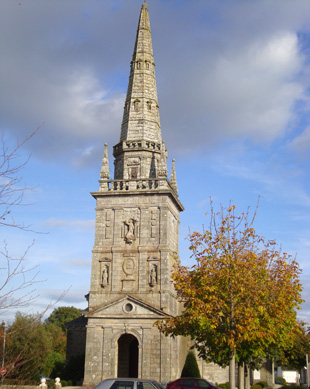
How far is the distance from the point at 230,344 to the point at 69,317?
7188 centimetres

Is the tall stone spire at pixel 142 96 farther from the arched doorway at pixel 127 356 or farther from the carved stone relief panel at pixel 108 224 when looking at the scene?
the arched doorway at pixel 127 356

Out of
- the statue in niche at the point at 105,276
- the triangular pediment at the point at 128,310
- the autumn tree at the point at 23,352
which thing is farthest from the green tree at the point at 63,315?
the autumn tree at the point at 23,352

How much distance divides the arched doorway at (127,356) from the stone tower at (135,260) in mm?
73

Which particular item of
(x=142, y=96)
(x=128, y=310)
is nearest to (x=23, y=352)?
(x=128, y=310)

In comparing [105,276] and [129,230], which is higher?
[129,230]

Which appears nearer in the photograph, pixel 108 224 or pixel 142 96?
pixel 108 224

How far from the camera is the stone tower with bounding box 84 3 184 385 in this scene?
32.7 m

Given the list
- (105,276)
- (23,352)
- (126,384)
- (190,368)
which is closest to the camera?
(23,352)

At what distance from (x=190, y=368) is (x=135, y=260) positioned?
884 centimetres

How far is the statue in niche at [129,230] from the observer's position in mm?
35406

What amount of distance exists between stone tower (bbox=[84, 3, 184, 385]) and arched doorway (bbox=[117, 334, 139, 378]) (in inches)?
2.9

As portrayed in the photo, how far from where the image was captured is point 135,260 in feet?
115

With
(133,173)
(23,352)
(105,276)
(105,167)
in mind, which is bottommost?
(23,352)

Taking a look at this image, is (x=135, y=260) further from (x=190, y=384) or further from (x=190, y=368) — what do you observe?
(x=190, y=384)
